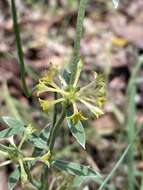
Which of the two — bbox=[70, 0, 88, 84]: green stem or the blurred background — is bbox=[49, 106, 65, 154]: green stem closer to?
bbox=[70, 0, 88, 84]: green stem

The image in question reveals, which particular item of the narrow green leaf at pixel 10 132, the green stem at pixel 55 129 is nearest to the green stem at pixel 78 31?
the green stem at pixel 55 129

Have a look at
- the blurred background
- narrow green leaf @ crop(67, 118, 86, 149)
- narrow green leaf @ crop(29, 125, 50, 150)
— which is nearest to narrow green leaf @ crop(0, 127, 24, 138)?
narrow green leaf @ crop(29, 125, 50, 150)

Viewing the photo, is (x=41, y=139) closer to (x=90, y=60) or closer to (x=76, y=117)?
(x=76, y=117)

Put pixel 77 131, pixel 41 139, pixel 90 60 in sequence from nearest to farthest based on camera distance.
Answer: pixel 77 131 < pixel 41 139 < pixel 90 60

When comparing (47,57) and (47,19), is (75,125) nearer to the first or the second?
(47,57)

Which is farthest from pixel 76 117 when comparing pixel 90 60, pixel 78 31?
pixel 90 60
